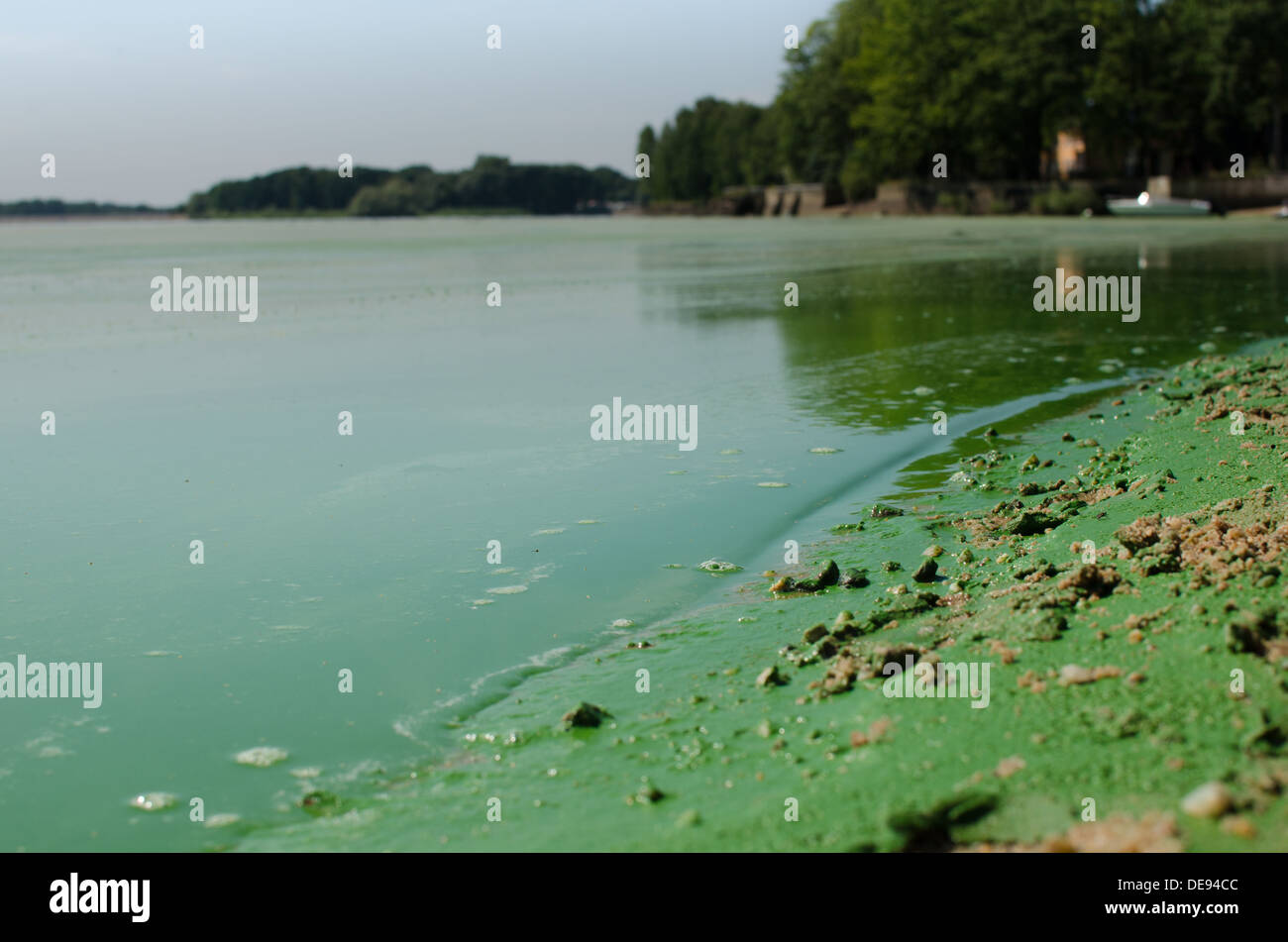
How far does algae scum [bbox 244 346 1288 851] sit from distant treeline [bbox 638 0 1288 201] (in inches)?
2911

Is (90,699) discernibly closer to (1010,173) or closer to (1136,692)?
(1136,692)

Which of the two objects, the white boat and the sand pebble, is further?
the white boat

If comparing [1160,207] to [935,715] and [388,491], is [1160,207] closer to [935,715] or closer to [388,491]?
[388,491]

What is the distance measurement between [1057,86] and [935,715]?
87.3 metres

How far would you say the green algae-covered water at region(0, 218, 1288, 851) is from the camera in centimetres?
589

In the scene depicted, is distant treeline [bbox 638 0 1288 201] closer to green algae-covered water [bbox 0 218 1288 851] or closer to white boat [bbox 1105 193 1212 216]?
white boat [bbox 1105 193 1212 216]

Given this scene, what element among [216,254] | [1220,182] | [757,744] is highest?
[1220,182]

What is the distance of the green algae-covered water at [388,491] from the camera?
5.89 m

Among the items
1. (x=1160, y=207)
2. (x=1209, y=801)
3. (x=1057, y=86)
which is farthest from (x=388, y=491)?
(x=1057, y=86)

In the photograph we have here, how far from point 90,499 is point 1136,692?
8.53 m

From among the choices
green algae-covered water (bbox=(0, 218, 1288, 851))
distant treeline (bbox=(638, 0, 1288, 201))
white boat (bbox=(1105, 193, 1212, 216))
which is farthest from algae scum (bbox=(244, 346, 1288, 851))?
distant treeline (bbox=(638, 0, 1288, 201))

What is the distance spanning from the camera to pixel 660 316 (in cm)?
2359

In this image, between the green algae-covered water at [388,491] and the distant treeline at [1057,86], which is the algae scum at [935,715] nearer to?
the green algae-covered water at [388,491]
